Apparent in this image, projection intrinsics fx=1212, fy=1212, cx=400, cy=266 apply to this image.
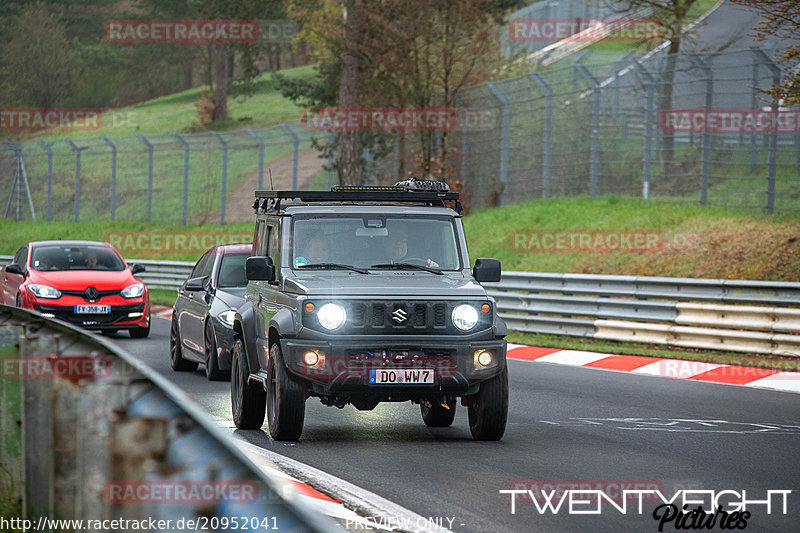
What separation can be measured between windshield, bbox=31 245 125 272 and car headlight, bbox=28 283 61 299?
896mm

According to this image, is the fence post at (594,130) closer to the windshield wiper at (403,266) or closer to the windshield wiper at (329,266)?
the windshield wiper at (403,266)

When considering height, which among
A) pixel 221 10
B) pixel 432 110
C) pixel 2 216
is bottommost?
pixel 2 216

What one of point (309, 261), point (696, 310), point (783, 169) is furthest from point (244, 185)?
point (309, 261)

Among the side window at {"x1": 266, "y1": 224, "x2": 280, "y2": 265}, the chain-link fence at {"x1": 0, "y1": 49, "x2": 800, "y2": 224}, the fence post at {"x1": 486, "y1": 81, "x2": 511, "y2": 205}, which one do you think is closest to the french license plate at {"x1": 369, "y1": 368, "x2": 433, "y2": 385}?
the side window at {"x1": 266, "y1": 224, "x2": 280, "y2": 265}

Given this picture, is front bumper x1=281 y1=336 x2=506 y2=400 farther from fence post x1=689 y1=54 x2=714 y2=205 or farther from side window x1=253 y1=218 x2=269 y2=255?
fence post x1=689 y1=54 x2=714 y2=205

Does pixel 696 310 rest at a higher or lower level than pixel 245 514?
lower

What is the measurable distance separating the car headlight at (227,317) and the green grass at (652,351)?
6642 millimetres

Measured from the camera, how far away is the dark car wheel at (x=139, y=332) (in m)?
20.5

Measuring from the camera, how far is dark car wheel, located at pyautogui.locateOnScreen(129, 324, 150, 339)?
2045cm

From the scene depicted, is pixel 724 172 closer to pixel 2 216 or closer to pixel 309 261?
pixel 309 261

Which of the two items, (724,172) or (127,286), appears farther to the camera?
(724,172)

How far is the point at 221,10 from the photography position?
41625 mm

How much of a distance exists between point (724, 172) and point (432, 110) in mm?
11206

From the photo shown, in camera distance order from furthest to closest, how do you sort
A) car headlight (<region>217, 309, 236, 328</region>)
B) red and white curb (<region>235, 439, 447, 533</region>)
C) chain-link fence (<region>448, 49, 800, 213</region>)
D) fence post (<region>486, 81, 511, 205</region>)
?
1. fence post (<region>486, 81, 511, 205</region>)
2. chain-link fence (<region>448, 49, 800, 213</region>)
3. car headlight (<region>217, 309, 236, 328</region>)
4. red and white curb (<region>235, 439, 447, 533</region>)
